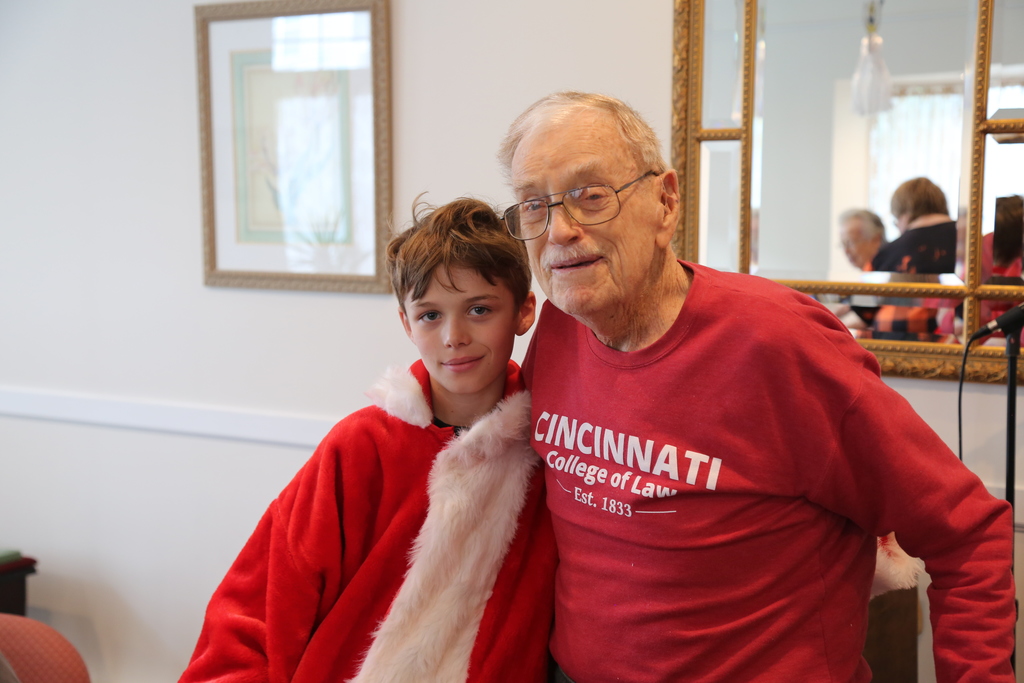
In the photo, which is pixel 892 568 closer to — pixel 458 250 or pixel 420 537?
pixel 420 537

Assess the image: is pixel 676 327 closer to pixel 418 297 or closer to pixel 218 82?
pixel 418 297

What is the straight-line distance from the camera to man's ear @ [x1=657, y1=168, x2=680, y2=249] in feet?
4.16

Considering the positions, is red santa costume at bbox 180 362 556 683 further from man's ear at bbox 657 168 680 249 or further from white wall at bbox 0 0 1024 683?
white wall at bbox 0 0 1024 683

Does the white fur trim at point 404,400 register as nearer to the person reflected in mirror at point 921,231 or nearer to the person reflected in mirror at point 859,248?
the person reflected in mirror at point 859,248

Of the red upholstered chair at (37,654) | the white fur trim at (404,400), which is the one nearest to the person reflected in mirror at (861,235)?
the white fur trim at (404,400)

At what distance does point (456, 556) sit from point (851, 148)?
4.45 ft

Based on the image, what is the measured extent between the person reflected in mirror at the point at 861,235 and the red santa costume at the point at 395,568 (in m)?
1.02

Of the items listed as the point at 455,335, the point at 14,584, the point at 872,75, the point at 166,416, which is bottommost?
the point at 14,584

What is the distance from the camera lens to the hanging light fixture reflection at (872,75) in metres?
1.94

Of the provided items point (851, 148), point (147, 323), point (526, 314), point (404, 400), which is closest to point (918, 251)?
point (851, 148)

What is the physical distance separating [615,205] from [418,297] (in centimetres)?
38

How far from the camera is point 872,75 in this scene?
6.43 feet

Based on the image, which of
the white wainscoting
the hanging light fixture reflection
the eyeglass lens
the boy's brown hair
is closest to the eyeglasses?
the eyeglass lens

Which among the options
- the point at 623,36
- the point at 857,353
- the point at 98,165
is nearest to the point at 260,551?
the point at 857,353
